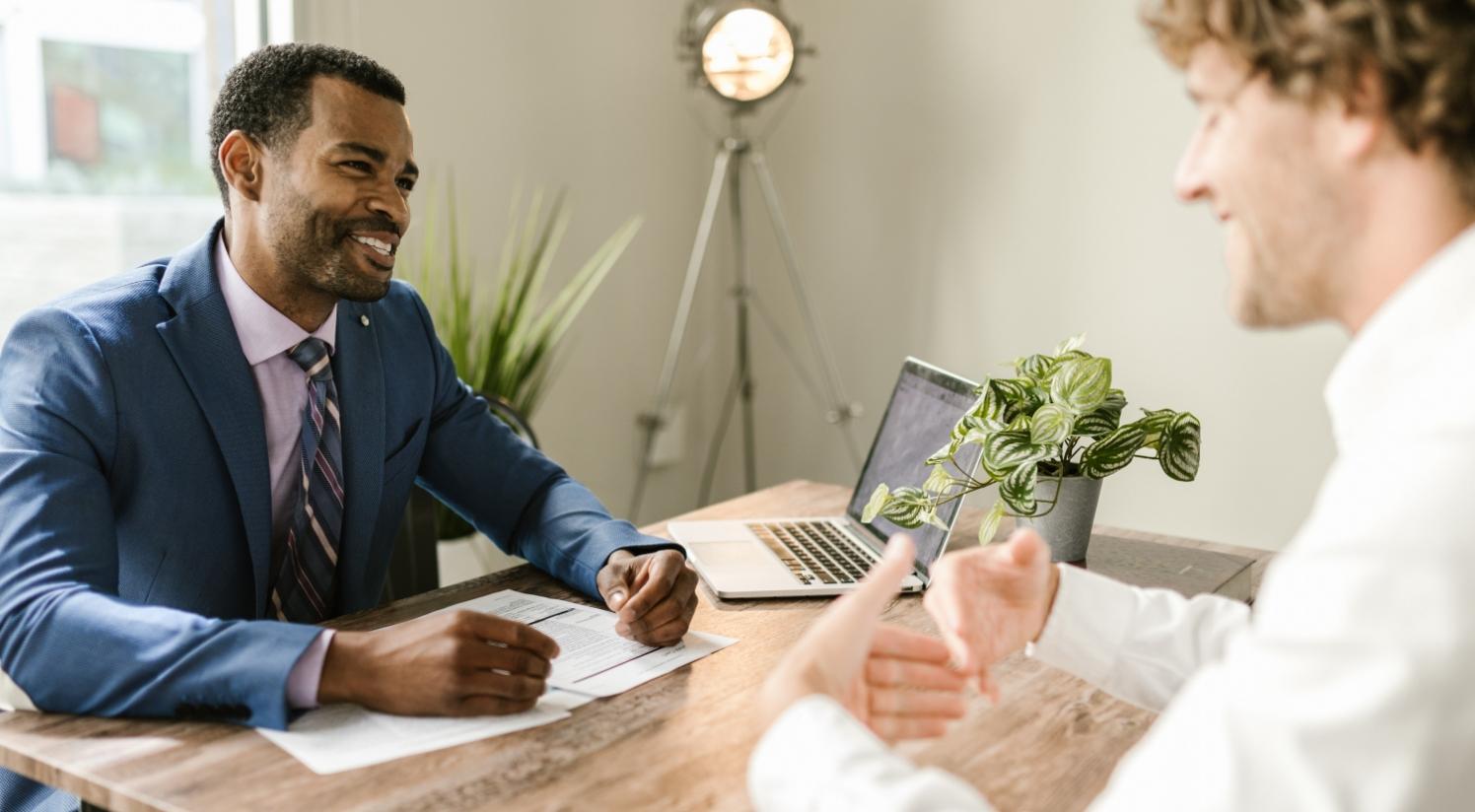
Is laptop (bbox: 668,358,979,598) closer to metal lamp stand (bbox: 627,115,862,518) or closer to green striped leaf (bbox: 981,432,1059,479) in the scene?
green striped leaf (bbox: 981,432,1059,479)

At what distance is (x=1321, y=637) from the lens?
0.59 meters

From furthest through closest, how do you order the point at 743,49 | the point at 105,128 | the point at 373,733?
the point at 743,49 < the point at 105,128 < the point at 373,733

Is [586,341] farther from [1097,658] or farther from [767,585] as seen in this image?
[1097,658]

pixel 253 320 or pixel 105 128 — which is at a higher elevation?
pixel 105 128

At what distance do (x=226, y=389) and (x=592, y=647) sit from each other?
54 cm

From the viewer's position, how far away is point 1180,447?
1.50m

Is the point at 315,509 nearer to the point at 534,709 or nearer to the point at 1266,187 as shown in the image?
the point at 534,709

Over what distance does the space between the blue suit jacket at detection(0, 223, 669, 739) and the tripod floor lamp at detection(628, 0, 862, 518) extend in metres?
1.51

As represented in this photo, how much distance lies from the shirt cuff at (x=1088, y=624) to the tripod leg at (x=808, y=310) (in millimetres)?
2246

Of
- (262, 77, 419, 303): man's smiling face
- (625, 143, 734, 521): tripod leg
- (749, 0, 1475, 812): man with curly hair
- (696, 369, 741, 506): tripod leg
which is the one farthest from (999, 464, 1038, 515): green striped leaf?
(696, 369, 741, 506): tripod leg

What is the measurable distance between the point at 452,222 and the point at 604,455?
1.13 m

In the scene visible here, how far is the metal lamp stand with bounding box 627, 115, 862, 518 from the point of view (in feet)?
11.1

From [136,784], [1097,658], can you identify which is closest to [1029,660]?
[1097,658]

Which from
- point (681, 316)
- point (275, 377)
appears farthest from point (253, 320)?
point (681, 316)
